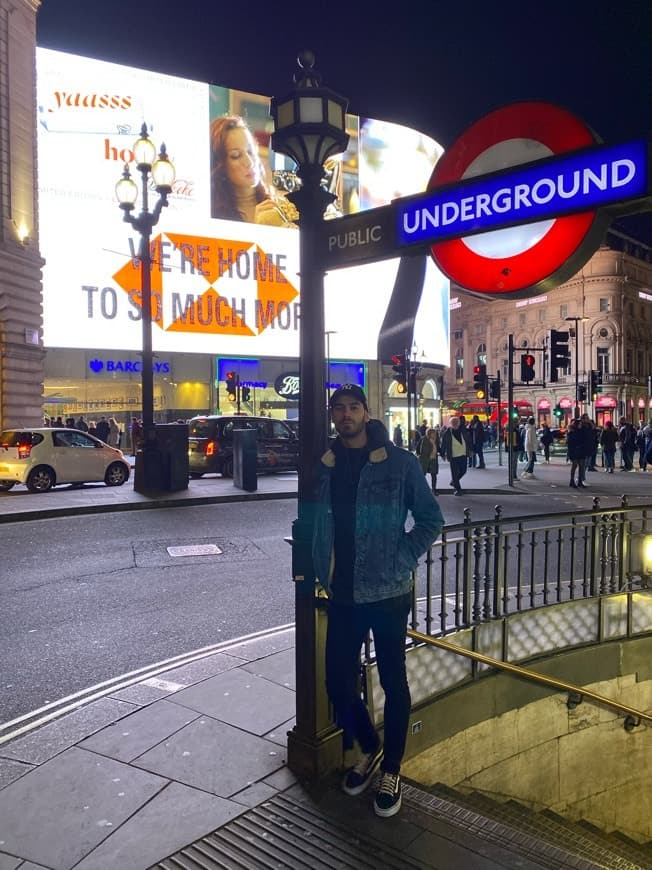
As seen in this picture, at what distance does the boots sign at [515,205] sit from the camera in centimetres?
296

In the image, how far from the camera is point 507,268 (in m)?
3.25

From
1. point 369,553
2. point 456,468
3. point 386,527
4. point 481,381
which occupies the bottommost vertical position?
point 456,468

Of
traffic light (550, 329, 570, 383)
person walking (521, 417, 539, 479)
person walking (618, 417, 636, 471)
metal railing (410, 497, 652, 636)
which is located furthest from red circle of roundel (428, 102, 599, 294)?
person walking (618, 417, 636, 471)

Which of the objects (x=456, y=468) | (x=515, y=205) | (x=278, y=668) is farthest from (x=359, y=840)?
(x=456, y=468)

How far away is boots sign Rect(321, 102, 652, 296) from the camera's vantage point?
296 centimetres

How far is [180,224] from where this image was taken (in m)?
36.7

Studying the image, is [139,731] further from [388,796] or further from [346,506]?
[346,506]

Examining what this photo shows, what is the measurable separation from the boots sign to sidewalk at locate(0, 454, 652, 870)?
2.46 meters

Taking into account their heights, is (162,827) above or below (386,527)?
below

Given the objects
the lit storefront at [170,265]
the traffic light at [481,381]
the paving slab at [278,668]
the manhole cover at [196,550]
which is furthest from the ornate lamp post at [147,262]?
the lit storefront at [170,265]

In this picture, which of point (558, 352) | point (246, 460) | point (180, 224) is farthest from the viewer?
point (180, 224)

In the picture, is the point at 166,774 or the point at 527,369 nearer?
the point at 166,774

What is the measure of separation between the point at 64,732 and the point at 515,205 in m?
3.69

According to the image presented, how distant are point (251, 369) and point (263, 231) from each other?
7.70 metres
